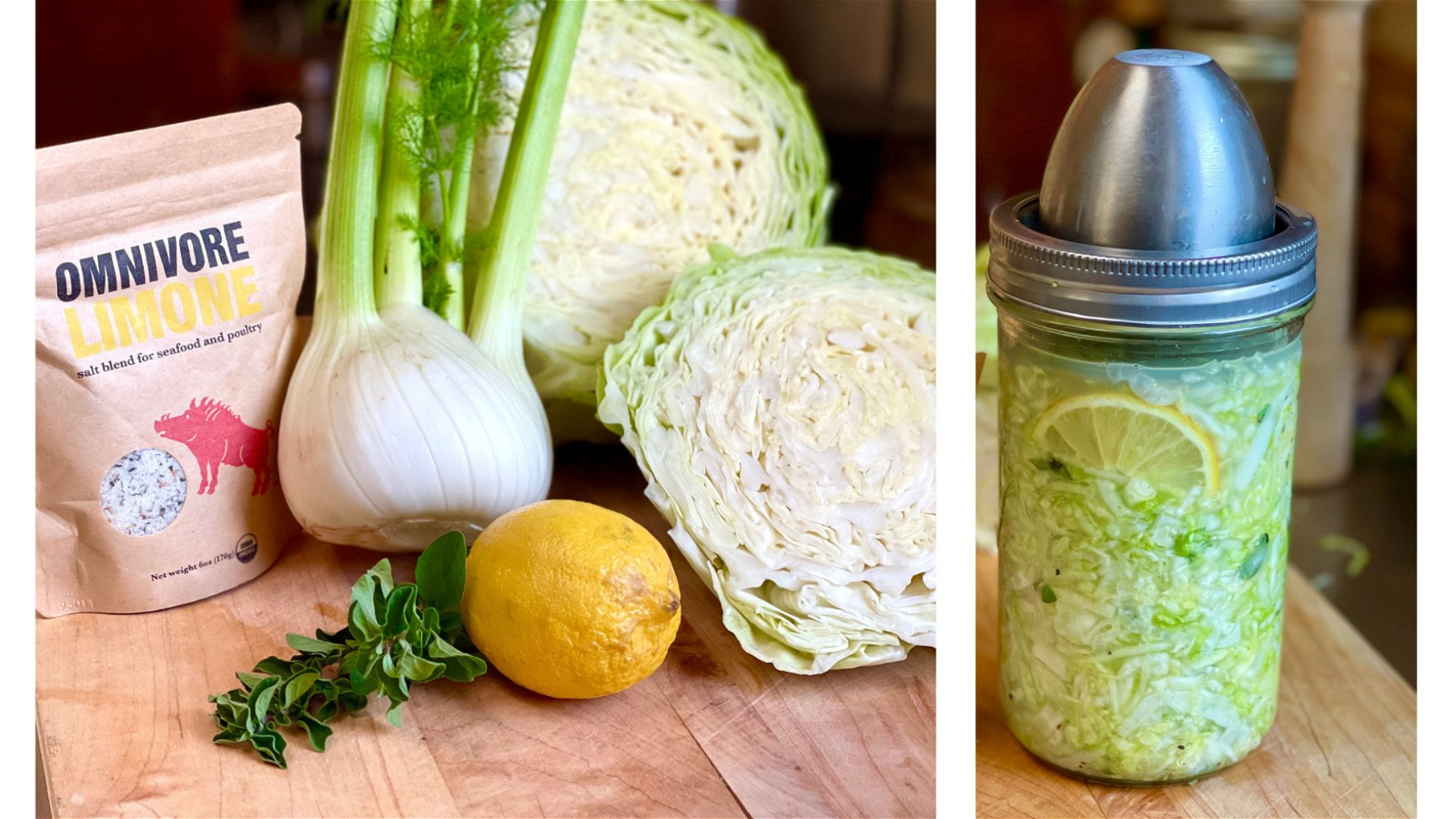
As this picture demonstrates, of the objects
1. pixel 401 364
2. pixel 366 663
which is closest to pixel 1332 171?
pixel 401 364

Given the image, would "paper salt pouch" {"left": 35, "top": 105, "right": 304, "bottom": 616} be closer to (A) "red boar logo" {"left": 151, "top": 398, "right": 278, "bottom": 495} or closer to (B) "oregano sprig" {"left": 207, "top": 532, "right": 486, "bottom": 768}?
(A) "red boar logo" {"left": 151, "top": 398, "right": 278, "bottom": 495}

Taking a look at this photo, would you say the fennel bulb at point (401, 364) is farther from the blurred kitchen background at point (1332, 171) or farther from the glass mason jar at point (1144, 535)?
the blurred kitchen background at point (1332, 171)

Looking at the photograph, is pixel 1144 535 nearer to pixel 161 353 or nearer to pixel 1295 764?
pixel 1295 764

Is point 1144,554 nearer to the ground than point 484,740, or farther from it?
farther from it

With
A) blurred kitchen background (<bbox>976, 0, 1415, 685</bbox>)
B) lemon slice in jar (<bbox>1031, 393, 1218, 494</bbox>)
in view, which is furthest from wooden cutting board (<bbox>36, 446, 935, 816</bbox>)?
blurred kitchen background (<bbox>976, 0, 1415, 685</bbox>)

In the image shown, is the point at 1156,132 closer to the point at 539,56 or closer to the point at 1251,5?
the point at 539,56

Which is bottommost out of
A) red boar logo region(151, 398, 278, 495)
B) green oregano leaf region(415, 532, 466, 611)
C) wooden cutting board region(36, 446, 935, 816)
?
wooden cutting board region(36, 446, 935, 816)
